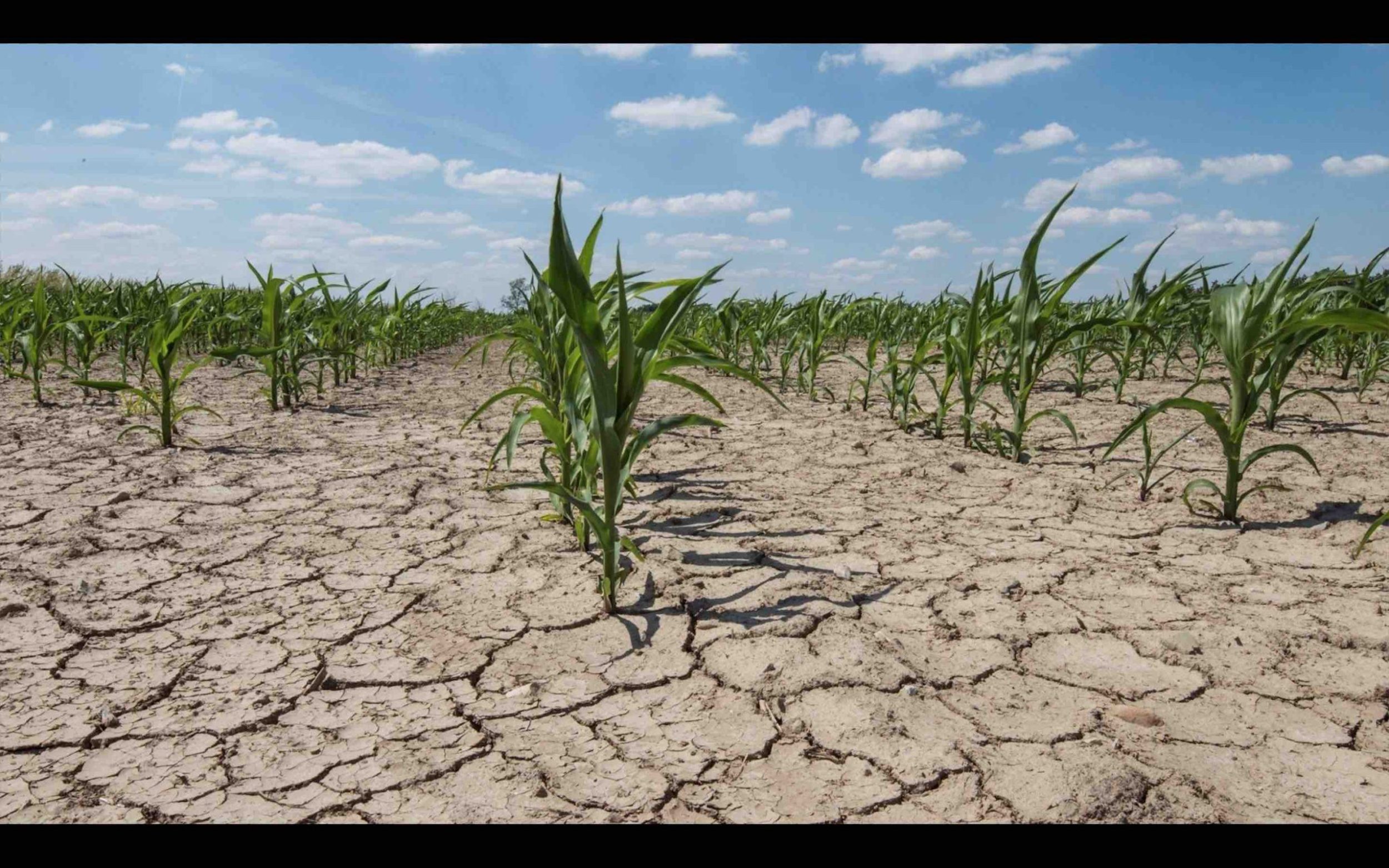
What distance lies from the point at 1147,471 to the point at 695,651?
5.47 feet

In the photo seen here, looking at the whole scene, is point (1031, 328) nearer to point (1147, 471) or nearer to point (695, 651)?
point (1147, 471)

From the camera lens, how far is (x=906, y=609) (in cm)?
177

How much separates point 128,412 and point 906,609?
134 inches

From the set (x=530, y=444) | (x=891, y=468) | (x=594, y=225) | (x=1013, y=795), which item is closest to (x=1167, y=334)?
(x=891, y=468)

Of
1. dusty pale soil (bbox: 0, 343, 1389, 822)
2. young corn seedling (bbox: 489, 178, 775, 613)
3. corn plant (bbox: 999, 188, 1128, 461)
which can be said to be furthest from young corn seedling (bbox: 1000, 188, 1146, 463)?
young corn seedling (bbox: 489, 178, 775, 613)

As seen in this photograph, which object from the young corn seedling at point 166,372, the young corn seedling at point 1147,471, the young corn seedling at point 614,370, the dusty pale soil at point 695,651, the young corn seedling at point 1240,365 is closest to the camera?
the dusty pale soil at point 695,651

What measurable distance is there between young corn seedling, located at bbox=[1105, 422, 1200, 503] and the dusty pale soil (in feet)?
0.17

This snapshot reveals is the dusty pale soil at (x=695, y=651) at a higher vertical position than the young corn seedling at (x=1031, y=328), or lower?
lower

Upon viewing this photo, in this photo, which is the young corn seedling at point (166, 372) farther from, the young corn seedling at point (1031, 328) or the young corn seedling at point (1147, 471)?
the young corn seedling at point (1147, 471)

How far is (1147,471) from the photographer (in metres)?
2.54

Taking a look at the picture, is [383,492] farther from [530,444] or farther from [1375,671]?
[1375,671]

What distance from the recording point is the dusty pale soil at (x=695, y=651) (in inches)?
46.2

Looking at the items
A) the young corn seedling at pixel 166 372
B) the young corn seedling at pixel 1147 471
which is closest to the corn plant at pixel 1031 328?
the young corn seedling at pixel 1147 471

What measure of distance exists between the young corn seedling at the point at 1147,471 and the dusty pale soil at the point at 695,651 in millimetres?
52
